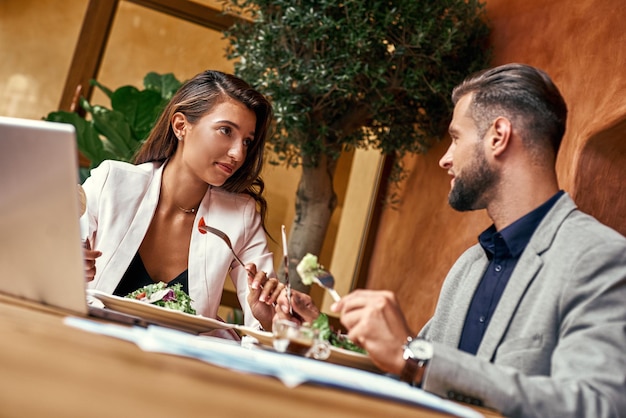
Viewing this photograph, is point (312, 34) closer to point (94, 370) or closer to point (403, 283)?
point (403, 283)

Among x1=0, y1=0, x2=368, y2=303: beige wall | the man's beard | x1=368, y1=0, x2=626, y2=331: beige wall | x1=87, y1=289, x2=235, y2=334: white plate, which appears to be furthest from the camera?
x1=0, y1=0, x2=368, y2=303: beige wall

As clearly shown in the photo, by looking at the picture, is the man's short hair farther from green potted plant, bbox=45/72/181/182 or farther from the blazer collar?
green potted plant, bbox=45/72/181/182

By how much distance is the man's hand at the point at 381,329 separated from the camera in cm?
128

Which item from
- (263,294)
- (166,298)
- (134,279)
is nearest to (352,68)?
(134,279)

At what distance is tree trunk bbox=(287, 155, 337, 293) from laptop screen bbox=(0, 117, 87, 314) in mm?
3937

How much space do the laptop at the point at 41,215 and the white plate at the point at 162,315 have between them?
0.37 m

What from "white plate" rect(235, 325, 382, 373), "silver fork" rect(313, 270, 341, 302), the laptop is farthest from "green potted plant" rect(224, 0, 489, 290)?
the laptop

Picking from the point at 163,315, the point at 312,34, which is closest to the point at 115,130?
the point at 312,34

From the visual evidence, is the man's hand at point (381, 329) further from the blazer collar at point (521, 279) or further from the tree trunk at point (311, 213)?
the tree trunk at point (311, 213)

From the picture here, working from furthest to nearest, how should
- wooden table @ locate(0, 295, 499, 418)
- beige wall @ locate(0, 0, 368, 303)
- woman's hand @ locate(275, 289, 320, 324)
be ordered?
beige wall @ locate(0, 0, 368, 303), woman's hand @ locate(275, 289, 320, 324), wooden table @ locate(0, 295, 499, 418)

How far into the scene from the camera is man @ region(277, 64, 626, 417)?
1206 millimetres

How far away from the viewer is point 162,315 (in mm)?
1740

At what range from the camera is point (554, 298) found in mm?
1467

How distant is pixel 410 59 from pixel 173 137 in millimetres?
1977
